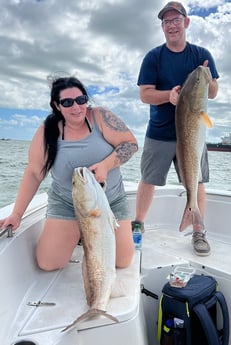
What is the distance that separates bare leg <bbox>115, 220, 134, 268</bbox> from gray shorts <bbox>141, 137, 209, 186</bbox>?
75 cm

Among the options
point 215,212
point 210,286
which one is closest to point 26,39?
point 215,212

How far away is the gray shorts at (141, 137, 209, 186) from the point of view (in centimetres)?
291

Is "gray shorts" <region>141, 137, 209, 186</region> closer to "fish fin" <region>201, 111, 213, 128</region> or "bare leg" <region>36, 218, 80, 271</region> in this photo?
"fish fin" <region>201, 111, 213, 128</region>

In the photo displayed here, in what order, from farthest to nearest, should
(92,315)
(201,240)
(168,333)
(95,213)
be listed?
(201,240) < (168,333) < (95,213) < (92,315)

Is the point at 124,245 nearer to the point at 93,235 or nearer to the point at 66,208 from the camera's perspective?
the point at 66,208

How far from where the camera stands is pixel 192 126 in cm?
223

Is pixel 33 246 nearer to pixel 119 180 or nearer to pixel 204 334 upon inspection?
pixel 119 180

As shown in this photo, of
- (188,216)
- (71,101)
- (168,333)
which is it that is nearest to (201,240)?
(188,216)

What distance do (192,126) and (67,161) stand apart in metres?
0.84

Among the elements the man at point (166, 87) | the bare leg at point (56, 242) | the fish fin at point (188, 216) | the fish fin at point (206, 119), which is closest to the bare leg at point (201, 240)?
the man at point (166, 87)

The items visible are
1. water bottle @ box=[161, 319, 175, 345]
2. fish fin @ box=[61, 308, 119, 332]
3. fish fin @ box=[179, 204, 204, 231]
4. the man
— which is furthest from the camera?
the man

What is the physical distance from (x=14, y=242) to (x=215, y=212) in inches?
82.7

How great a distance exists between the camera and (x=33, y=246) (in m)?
2.41

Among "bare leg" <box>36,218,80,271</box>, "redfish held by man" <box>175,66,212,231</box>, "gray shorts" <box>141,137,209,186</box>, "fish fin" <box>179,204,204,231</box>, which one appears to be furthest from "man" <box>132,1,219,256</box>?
"bare leg" <box>36,218,80,271</box>
